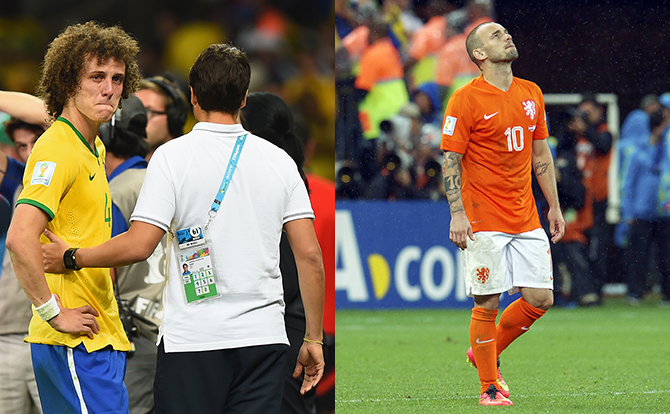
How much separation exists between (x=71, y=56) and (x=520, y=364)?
15.8 feet

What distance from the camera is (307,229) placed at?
10.4ft

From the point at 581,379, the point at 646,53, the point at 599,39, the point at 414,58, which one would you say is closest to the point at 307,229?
the point at 581,379

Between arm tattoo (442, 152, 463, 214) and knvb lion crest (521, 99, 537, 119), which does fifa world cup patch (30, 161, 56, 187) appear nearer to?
arm tattoo (442, 152, 463, 214)

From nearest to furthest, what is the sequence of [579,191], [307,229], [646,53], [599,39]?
[307,229], [599,39], [579,191], [646,53]

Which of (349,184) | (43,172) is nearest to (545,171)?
(43,172)

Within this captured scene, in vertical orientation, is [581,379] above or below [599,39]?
below

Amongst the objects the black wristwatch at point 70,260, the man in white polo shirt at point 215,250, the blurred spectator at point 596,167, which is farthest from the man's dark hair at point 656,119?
the black wristwatch at point 70,260

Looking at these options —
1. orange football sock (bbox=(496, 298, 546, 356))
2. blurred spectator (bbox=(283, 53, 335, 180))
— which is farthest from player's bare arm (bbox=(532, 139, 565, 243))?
blurred spectator (bbox=(283, 53, 335, 180))

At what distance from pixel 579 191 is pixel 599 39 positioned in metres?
1.93

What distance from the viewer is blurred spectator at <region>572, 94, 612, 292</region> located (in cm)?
1080

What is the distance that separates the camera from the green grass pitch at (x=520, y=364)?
550cm

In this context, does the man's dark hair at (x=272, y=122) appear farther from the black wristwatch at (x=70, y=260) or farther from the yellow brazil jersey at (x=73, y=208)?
the black wristwatch at (x=70, y=260)

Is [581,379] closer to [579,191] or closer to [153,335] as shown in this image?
[153,335]

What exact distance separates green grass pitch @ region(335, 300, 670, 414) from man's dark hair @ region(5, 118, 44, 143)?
7.24 ft
